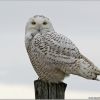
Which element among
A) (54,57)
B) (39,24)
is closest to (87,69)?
(54,57)

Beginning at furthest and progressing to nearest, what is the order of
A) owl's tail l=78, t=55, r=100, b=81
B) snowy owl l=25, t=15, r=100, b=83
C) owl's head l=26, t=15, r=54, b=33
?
owl's head l=26, t=15, r=54, b=33, snowy owl l=25, t=15, r=100, b=83, owl's tail l=78, t=55, r=100, b=81

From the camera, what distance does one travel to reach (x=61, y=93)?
227 inches

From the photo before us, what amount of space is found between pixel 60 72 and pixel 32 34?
3.42 ft

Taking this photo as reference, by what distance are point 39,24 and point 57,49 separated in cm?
73

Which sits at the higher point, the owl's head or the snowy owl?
the owl's head

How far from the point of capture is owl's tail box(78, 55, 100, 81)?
691cm

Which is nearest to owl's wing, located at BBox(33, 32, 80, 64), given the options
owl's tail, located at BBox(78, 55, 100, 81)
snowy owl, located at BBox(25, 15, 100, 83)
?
snowy owl, located at BBox(25, 15, 100, 83)

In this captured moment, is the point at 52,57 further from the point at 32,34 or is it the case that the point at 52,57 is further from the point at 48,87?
the point at 48,87

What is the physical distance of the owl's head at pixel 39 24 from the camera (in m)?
7.51

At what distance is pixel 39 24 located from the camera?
755cm

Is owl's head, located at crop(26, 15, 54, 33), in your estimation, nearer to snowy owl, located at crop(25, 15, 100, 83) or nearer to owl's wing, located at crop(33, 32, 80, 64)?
snowy owl, located at crop(25, 15, 100, 83)

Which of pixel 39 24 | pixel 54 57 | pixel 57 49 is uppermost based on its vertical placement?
pixel 39 24

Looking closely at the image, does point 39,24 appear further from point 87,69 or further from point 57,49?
point 87,69

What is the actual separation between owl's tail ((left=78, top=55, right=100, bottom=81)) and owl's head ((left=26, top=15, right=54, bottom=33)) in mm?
951
